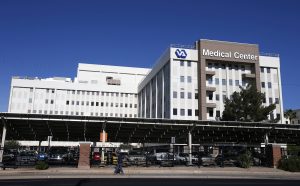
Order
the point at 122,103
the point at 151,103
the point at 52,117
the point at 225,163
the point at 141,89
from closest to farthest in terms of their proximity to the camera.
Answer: the point at 225,163 < the point at 52,117 < the point at 151,103 < the point at 141,89 < the point at 122,103

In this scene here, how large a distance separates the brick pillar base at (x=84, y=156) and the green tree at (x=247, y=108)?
35.3 metres

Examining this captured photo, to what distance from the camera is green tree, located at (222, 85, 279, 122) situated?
5791 centimetres

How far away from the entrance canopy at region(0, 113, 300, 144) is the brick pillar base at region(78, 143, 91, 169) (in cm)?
870

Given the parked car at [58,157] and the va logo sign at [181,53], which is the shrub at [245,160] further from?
the va logo sign at [181,53]

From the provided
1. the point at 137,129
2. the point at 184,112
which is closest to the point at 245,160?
the point at 137,129

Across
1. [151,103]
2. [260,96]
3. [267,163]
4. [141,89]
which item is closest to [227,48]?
[260,96]

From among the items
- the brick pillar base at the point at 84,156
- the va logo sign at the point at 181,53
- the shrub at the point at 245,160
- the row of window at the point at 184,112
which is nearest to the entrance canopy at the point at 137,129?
the brick pillar base at the point at 84,156

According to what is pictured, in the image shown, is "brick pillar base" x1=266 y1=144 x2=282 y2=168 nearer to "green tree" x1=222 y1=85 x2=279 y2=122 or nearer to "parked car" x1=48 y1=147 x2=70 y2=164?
"parked car" x1=48 y1=147 x2=70 y2=164

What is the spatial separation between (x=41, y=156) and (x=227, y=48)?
53796mm

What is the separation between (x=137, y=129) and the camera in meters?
45.4

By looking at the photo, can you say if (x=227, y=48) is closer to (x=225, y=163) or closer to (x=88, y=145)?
(x=225, y=163)

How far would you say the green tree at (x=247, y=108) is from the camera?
57906mm

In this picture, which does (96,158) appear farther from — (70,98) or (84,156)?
(70,98)

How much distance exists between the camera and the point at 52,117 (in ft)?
124
